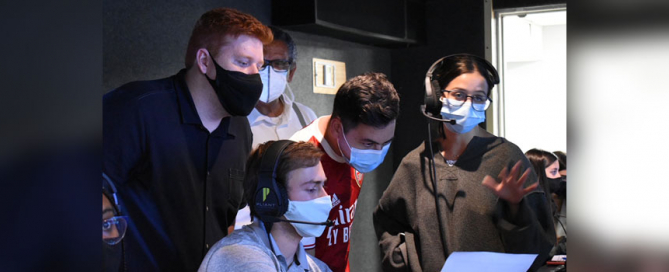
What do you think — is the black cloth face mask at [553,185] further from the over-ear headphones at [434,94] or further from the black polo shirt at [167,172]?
the black polo shirt at [167,172]

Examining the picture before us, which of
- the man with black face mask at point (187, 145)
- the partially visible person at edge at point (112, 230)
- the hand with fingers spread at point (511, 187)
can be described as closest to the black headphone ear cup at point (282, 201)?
the man with black face mask at point (187, 145)

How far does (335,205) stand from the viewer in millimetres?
2193

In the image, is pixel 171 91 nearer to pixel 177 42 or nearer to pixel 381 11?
pixel 177 42

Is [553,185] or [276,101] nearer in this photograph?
[276,101]

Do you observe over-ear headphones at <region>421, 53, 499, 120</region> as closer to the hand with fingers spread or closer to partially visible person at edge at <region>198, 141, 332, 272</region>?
the hand with fingers spread

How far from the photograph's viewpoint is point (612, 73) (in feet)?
1.18

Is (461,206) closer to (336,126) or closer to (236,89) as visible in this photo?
(336,126)

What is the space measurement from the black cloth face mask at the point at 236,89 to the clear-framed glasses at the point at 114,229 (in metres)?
0.46

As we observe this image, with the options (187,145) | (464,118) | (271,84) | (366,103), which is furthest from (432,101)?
(187,145)

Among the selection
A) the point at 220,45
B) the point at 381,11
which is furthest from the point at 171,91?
the point at 381,11

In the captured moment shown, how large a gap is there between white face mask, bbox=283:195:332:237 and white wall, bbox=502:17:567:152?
2.39 metres

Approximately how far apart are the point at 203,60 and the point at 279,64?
47 cm

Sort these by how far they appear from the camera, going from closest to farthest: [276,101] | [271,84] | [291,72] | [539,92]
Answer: [271,84] < [276,101] < [291,72] < [539,92]

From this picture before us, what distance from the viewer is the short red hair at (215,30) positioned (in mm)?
2041
